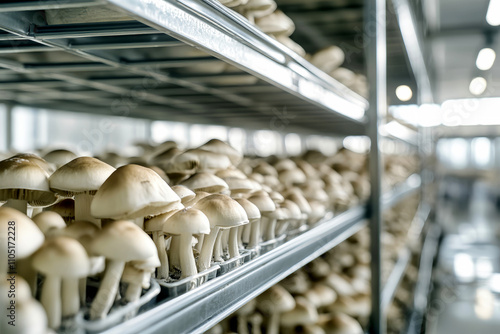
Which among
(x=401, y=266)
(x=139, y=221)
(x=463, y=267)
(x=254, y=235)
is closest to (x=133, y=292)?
(x=139, y=221)

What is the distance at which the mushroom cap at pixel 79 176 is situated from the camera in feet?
1.83

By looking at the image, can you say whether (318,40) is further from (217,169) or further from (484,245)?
(484,245)

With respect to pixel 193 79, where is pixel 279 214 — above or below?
below

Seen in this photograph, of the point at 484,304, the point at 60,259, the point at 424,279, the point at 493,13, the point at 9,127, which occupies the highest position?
the point at 493,13

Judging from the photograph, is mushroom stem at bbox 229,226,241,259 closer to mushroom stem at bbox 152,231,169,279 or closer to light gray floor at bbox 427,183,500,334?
mushroom stem at bbox 152,231,169,279

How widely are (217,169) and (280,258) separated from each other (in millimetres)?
231

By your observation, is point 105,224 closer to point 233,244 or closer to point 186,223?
point 186,223

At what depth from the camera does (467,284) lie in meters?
4.52

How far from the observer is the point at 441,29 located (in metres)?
6.20

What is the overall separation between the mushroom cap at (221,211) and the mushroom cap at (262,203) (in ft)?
0.67

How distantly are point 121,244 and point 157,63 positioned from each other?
615mm

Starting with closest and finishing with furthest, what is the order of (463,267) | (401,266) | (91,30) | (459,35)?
(91,30) → (401,266) → (463,267) → (459,35)

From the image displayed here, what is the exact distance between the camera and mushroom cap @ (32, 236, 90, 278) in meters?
0.42

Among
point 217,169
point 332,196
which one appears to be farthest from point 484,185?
point 217,169
